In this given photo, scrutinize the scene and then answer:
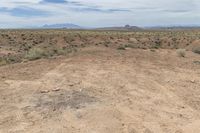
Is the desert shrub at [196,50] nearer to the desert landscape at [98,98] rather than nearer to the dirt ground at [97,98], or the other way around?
the desert landscape at [98,98]

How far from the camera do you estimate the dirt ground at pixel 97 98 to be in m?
9.91

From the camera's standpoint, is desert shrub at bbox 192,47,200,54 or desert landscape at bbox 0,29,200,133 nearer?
desert landscape at bbox 0,29,200,133

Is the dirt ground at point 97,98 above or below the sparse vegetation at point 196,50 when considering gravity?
above

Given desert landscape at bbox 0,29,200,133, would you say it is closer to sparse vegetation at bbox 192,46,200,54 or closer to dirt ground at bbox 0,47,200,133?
dirt ground at bbox 0,47,200,133

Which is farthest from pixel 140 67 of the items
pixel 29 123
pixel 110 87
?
pixel 29 123

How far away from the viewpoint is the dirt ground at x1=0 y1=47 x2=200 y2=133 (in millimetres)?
9914

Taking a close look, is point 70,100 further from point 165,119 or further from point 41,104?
point 165,119

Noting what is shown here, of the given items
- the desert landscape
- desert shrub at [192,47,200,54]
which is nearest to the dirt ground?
the desert landscape

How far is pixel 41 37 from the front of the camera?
2256 inches

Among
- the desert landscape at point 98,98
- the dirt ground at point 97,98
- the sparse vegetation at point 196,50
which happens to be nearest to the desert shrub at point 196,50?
the sparse vegetation at point 196,50

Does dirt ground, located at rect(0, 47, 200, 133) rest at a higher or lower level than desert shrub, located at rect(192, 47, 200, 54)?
higher

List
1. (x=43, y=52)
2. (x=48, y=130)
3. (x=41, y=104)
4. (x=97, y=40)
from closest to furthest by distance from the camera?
1. (x=48, y=130)
2. (x=41, y=104)
3. (x=43, y=52)
4. (x=97, y=40)

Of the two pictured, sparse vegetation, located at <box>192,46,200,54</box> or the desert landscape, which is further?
sparse vegetation, located at <box>192,46,200,54</box>

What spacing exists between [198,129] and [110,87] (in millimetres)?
3836
